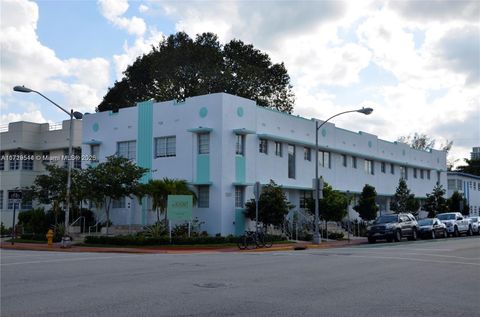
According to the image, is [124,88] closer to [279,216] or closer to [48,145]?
[48,145]

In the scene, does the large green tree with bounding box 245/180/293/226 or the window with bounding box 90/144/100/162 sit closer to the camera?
the large green tree with bounding box 245/180/293/226

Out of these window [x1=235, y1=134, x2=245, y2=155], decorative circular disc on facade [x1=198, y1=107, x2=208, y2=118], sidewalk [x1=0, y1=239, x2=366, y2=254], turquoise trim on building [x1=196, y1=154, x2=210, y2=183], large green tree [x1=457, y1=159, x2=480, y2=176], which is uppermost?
large green tree [x1=457, y1=159, x2=480, y2=176]

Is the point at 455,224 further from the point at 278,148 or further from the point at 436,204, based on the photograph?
the point at 278,148

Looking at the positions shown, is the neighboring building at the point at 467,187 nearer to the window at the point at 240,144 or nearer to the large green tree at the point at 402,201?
the large green tree at the point at 402,201

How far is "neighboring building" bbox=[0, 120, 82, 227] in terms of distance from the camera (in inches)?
1962

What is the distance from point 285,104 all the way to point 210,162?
2860 cm

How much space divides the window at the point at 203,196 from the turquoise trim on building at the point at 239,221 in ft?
6.26

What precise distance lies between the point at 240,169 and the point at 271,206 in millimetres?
3464

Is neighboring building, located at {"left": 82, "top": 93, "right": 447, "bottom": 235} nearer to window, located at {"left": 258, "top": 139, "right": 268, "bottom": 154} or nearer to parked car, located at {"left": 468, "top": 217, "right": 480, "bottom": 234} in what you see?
window, located at {"left": 258, "top": 139, "right": 268, "bottom": 154}

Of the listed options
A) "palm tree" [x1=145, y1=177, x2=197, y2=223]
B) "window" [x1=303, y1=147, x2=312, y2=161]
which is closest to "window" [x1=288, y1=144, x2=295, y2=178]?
"window" [x1=303, y1=147, x2=312, y2=161]

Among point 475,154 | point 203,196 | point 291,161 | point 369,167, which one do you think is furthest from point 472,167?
point 203,196

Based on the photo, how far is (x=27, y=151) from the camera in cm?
5156

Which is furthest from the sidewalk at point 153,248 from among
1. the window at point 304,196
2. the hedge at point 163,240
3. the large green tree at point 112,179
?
the window at point 304,196

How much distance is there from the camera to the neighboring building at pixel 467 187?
7212 cm
